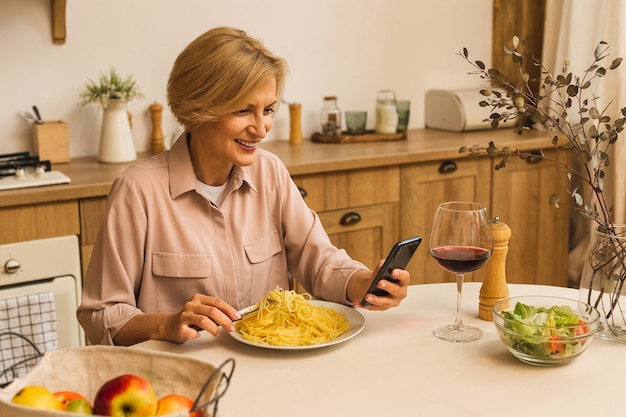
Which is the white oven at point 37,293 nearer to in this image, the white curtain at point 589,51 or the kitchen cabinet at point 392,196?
the kitchen cabinet at point 392,196

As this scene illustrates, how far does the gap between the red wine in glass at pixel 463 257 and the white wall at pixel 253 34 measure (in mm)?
2038

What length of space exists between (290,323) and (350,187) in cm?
167

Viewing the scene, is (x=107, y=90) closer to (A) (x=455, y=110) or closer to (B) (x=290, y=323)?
(A) (x=455, y=110)

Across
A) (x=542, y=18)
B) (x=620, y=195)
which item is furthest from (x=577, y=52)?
(x=620, y=195)

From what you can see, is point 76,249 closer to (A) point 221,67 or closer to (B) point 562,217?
(A) point 221,67

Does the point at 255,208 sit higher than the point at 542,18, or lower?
lower

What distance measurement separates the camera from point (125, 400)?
1.04 m

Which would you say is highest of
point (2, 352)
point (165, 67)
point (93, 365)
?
point (165, 67)

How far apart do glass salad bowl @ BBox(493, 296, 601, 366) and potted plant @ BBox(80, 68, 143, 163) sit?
1.93 metres

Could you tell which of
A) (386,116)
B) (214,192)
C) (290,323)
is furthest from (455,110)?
(290,323)

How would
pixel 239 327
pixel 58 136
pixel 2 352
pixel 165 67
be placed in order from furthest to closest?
1. pixel 165 67
2. pixel 58 136
3. pixel 2 352
4. pixel 239 327

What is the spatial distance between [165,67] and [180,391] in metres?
2.39

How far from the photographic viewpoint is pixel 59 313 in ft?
9.07

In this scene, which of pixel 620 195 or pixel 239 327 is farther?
pixel 620 195
